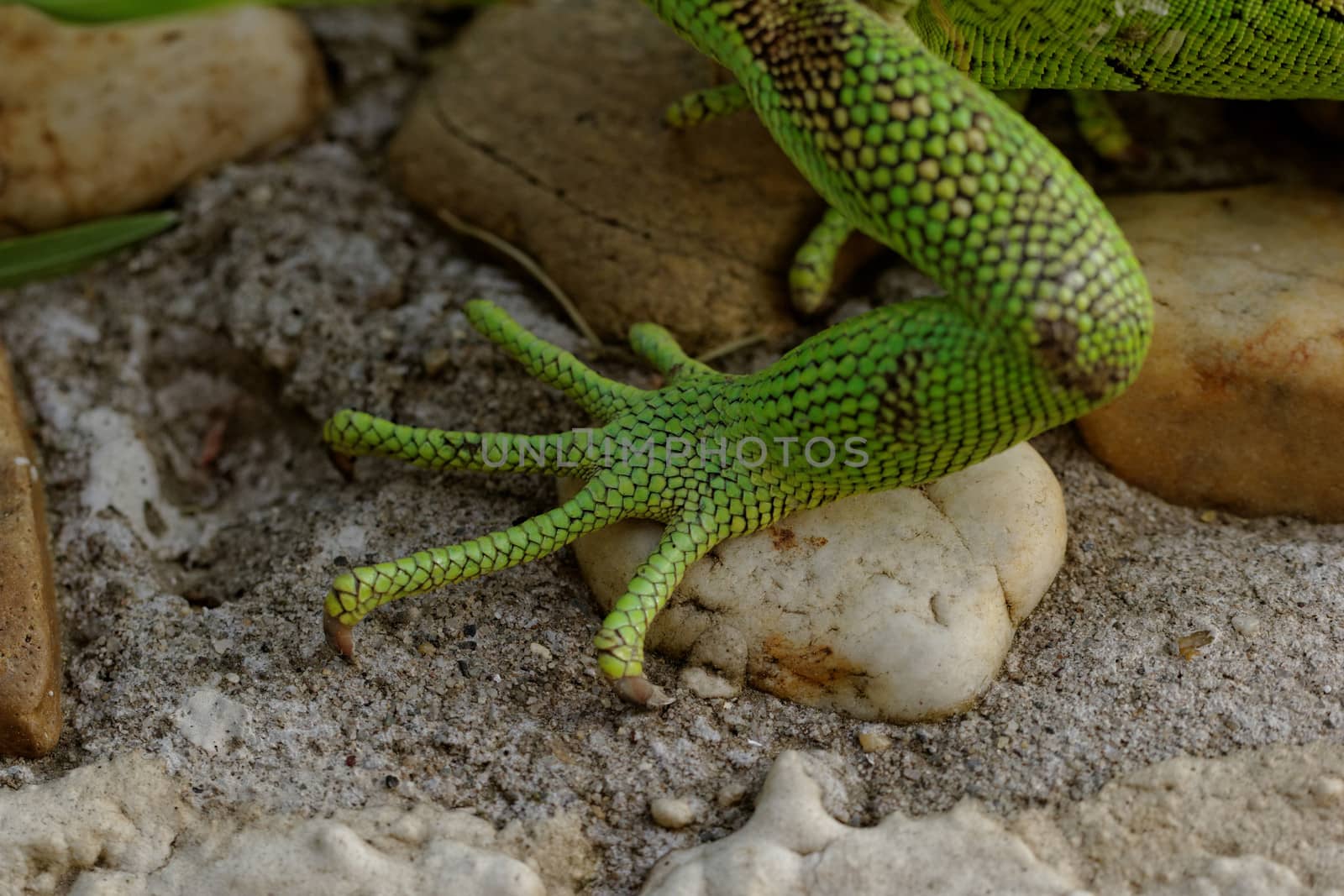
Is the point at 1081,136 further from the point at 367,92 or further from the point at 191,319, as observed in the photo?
the point at 191,319

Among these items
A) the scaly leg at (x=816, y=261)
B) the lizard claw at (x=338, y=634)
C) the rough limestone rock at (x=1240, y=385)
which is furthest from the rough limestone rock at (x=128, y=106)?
the rough limestone rock at (x=1240, y=385)

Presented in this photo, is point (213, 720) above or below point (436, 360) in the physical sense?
below

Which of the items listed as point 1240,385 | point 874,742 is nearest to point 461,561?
point 874,742

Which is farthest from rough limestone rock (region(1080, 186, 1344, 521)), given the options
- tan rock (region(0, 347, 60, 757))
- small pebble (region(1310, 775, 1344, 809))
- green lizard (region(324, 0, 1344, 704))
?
tan rock (region(0, 347, 60, 757))

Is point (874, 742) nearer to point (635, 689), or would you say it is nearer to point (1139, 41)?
point (635, 689)

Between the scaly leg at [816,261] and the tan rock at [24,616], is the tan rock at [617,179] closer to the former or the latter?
the scaly leg at [816,261]
